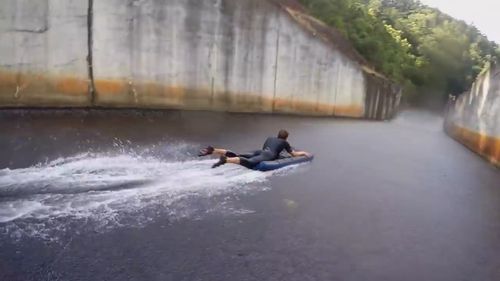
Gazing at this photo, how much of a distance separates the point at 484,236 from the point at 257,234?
507 centimetres

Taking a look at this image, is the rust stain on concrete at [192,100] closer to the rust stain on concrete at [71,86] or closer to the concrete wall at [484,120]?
the rust stain on concrete at [71,86]

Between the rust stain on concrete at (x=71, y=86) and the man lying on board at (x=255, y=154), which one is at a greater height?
the rust stain on concrete at (x=71, y=86)

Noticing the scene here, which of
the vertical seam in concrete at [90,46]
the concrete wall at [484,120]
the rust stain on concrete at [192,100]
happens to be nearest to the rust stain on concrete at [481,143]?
the concrete wall at [484,120]

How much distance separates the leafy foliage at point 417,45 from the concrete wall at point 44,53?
15.1 metres

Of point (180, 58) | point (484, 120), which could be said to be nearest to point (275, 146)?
point (180, 58)

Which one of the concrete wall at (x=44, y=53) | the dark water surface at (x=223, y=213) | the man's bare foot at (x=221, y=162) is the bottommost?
the dark water surface at (x=223, y=213)

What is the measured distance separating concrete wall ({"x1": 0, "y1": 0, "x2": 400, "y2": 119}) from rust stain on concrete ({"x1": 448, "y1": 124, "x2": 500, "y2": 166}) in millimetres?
5714

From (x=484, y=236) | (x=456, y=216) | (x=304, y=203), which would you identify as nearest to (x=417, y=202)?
(x=456, y=216)

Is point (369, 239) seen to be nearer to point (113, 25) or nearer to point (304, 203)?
point (304, 203)

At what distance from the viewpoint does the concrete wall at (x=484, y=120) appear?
1764 cm

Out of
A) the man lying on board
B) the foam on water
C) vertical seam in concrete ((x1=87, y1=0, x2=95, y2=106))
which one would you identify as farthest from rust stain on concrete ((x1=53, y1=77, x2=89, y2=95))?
the man lying on board

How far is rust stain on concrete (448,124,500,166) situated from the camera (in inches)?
675

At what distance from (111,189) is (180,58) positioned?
43.1 ft

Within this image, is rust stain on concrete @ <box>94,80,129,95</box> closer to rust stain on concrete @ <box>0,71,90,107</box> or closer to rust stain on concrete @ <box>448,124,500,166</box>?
rust stain on concrete @ <box>0,71,90,107</box>
